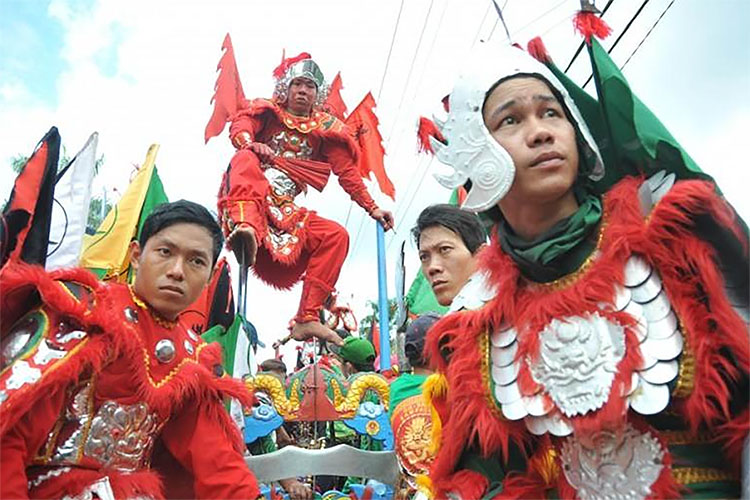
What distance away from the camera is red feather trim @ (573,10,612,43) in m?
1.52

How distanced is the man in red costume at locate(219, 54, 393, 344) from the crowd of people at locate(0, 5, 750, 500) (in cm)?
178

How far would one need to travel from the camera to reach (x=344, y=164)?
169 inches

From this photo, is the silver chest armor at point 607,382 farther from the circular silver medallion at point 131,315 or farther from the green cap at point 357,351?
the green cap at point 357,351

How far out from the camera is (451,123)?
1.55 meters

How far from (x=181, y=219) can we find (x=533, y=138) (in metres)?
1.17

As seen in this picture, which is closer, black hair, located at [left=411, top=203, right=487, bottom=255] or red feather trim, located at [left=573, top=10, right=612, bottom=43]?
red feather trim, located at [left=573, top=10, right=612, bottom=43]

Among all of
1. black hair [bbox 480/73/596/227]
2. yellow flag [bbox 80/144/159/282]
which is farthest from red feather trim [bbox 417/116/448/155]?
yellow flag [bbox 80/144/159/282]

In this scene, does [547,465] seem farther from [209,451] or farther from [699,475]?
[209,451]

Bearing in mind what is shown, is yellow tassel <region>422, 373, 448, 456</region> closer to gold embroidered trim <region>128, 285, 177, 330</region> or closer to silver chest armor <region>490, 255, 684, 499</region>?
silver chest armor <region>490, 255, 684, 499</region>

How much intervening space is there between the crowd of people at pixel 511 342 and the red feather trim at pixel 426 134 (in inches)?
6.6

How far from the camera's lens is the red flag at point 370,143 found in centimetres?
475

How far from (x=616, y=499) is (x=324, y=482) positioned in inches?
158

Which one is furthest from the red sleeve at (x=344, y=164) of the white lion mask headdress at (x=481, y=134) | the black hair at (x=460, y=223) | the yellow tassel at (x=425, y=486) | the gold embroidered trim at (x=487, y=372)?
the gold embroidered trim at (x=487, y=372)

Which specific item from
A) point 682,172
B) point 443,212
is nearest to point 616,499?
point 682,172
